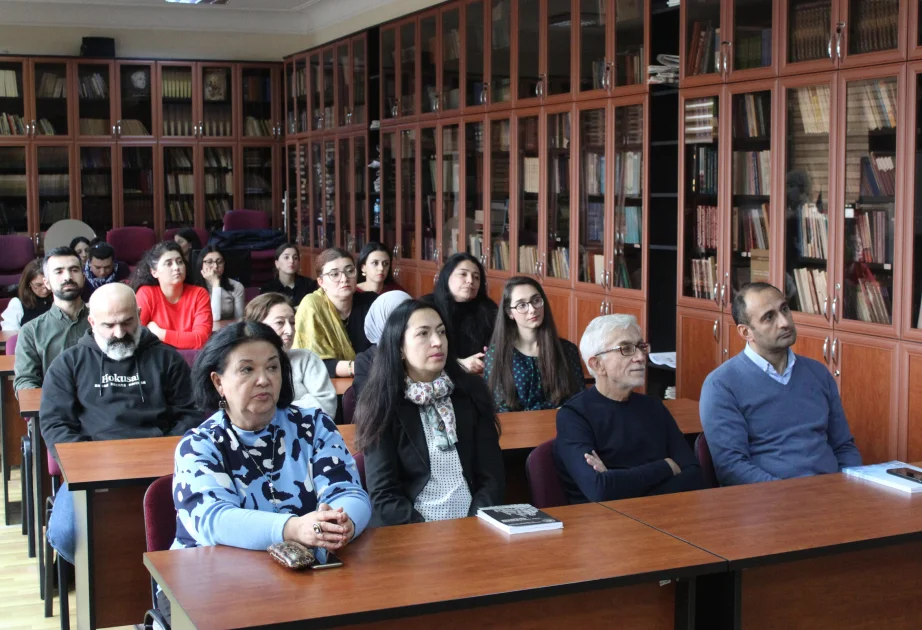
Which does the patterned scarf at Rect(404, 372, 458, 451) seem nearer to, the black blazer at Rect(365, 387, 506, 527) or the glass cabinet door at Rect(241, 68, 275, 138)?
the black blazer at Rect(365, 387, 506, 527)

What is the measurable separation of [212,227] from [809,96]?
836 centimetres

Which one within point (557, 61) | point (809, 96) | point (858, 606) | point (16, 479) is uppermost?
point (557, 61)

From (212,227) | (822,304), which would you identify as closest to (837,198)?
(822,304)

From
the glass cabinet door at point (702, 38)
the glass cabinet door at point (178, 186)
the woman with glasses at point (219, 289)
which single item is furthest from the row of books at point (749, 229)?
the glass cabinet door at point (178, 186)

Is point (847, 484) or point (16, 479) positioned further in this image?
point (16, 479)

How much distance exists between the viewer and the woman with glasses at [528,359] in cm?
441

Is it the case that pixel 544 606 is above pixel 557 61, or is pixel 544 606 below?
below

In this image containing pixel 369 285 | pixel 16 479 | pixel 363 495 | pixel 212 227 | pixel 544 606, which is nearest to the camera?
pixel 544 606

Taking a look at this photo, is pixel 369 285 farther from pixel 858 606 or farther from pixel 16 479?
pixel 858 606

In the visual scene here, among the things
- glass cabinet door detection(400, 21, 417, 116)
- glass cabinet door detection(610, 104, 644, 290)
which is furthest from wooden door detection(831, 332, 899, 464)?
glass cabinet door detection(400, 21, 417, 116)

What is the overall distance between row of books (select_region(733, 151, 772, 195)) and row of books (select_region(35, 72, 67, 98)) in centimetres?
837

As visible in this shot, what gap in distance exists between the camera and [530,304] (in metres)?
4.44

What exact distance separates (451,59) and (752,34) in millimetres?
3136

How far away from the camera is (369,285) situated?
6.57 metres
